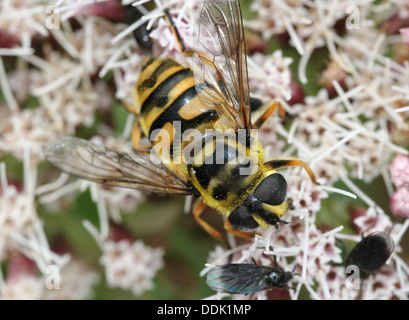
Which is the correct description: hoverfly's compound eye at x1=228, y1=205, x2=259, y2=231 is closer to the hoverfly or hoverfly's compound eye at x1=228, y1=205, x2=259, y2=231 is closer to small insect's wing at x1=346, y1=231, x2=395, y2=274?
the hoverfly

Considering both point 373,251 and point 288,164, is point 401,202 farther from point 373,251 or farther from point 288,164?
point 288,164

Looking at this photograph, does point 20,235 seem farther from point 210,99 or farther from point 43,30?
point 210,99

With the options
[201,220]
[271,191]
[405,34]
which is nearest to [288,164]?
[271,191]

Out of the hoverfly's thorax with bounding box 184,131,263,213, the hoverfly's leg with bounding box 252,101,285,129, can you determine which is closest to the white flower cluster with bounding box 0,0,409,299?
the hoverfly's leg with bounding box 252,101,285,129

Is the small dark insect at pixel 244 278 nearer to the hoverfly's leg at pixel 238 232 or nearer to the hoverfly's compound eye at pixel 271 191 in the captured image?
the hoverfly's leg at pixel 238 232

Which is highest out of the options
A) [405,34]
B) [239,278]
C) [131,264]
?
[405,34]
